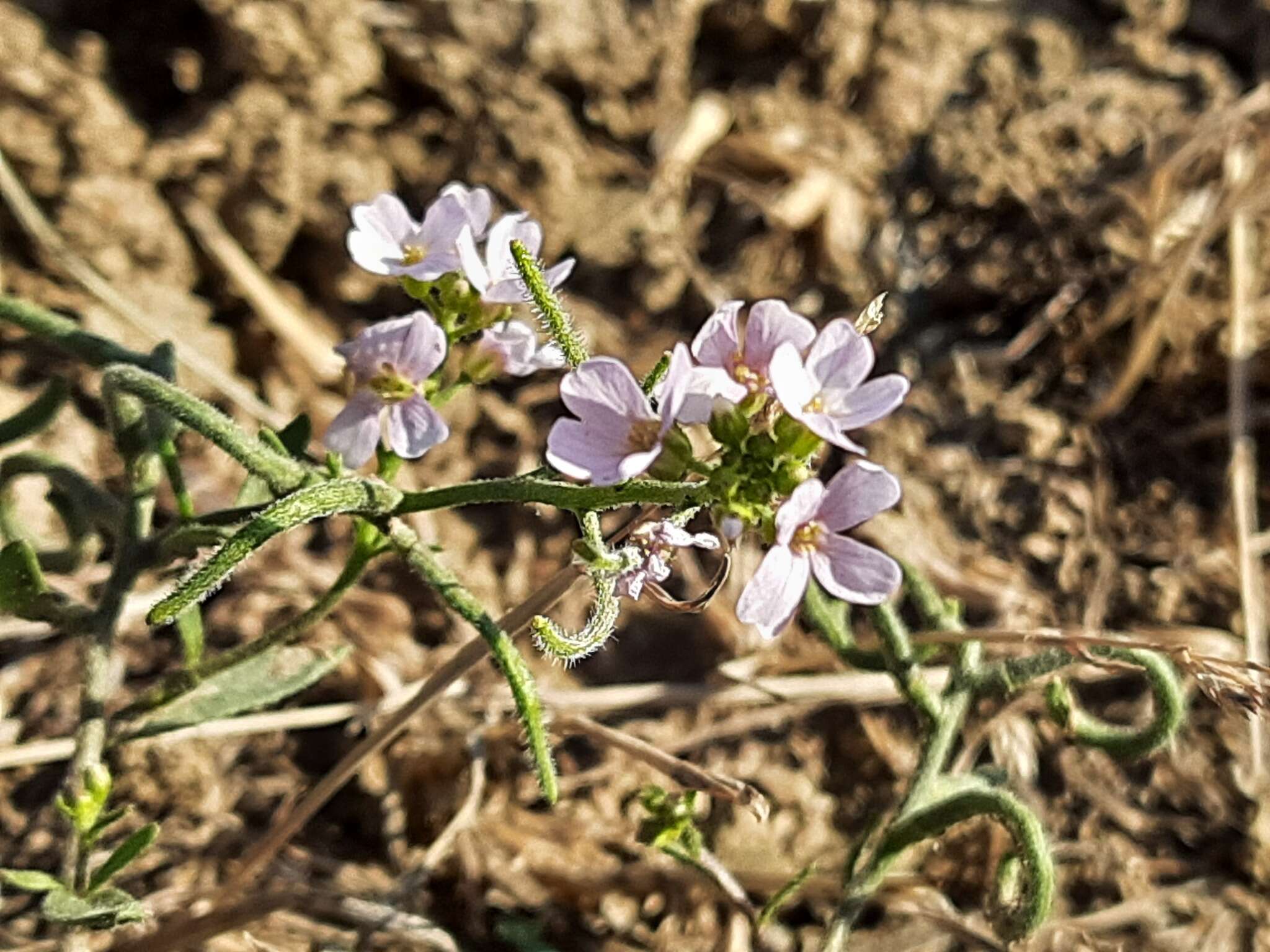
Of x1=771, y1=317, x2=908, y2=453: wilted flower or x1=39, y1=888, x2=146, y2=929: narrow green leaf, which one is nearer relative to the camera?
x1=771, y1=317, x2=908, y2=453: wilted flower

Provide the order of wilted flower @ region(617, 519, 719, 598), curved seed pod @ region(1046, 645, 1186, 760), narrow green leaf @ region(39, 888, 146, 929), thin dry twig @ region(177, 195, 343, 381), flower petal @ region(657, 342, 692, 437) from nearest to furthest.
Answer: flower petal @ region(657, 342, 692, 437) < wilted flower @ region(617, 519, 719, 598) < narrow green leaf @ region(39, 888, 146, 929) < curved seed pod @ region(1046, 645, 1186, 760) < thin dry twig @ region(177, 195, 343, 381)

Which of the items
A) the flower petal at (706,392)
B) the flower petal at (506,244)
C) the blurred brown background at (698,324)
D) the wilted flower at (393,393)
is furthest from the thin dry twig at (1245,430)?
the wilted flower at (393,393)

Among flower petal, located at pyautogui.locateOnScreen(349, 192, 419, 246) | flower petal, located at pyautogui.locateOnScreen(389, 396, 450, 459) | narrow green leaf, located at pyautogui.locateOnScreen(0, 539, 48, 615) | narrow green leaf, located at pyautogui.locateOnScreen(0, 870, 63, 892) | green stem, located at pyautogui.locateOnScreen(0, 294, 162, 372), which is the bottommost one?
narrow green leaf, located at pyautogui.locateOnScreen(0, 870, 63, 892)

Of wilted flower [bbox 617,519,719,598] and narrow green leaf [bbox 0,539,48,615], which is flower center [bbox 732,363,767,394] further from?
narrow green leaf [bbox 0,539,48,615]

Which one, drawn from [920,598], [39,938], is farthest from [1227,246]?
[39,938]

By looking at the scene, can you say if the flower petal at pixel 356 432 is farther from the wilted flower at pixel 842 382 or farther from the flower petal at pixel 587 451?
the wilted flower at pixel 842 382

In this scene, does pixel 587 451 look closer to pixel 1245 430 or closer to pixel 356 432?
pixel 356 432

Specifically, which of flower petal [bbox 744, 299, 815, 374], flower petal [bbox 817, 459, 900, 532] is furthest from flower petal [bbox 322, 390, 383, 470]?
flower petal [bbox 817, 459, 900, 532]

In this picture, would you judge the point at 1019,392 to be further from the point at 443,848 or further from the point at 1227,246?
the point at 443,848
